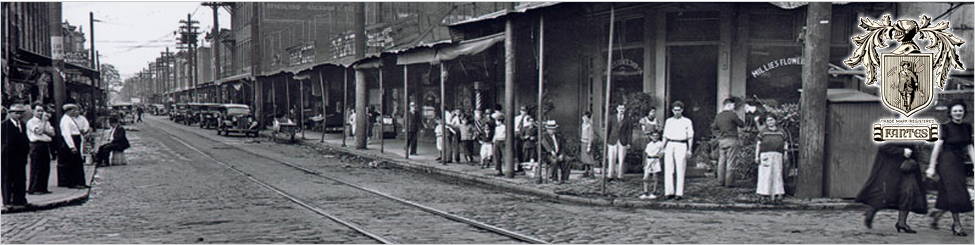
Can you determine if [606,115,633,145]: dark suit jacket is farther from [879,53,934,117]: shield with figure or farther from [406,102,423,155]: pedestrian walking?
[406,102,423,155]: pedestrian walking

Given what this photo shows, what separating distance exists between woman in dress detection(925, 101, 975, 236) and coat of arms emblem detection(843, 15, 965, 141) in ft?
0.48

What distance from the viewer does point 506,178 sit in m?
15.3

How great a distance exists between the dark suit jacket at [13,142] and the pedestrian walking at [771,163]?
10.4m

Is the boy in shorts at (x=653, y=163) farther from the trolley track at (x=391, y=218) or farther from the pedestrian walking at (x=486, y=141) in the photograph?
the pedestrian walking at (x=486, y=141)

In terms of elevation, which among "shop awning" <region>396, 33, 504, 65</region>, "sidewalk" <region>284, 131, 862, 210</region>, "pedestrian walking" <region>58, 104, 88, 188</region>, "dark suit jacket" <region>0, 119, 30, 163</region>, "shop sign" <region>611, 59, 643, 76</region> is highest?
"shop awning" <region>396, 33, 504, 65</region>

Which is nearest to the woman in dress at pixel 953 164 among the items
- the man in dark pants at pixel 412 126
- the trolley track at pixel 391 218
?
the trolley track at pixel 391 218

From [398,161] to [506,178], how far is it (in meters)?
5.35

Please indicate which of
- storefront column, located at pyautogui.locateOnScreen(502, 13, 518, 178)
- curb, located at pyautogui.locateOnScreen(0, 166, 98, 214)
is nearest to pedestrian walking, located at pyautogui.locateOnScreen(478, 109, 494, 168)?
storefront column, located at pyautogui.locateOnScreen(502, 13, 518, 178)

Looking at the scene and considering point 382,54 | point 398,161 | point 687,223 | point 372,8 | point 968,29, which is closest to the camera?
point 687,223

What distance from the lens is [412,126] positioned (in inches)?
842

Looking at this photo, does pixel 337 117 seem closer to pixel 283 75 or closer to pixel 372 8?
pixel 283 75

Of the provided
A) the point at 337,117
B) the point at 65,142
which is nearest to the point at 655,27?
the point at 65,142

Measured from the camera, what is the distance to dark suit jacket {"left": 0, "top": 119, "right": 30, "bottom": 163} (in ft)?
35.2

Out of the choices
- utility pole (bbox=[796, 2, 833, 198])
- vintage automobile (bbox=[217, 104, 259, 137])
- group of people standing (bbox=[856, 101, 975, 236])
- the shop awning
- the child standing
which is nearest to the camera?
group of people standing (bbox=[856, 101, 975, 236])
